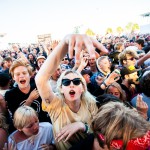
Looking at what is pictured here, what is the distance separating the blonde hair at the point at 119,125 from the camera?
4.11 ft

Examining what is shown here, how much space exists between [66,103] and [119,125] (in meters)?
0.75

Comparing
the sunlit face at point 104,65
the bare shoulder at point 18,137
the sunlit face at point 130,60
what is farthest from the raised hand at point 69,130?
the sunlit face at point 130,60

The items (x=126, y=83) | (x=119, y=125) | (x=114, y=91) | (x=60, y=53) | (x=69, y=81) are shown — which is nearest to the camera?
(x=119, y=125)

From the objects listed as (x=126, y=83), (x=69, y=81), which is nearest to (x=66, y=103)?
(x=69, y=81)

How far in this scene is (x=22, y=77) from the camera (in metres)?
2.64

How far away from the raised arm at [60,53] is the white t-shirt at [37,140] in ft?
1.11

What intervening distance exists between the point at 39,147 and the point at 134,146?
37.4 inches

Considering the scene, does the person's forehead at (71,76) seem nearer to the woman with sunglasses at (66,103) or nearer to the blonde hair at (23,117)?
the woman with sunglasses at (66,103)

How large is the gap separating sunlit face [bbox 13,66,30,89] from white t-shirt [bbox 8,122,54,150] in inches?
29.4

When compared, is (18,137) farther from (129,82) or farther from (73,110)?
(129,82)

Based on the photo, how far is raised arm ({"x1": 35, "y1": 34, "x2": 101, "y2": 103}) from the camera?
1223 millimetres

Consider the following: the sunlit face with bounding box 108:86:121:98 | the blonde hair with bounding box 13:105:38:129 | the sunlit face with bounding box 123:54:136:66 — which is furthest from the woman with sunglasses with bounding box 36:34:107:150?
the sunlit face with bounding box 123:54:136:66

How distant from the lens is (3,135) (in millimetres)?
1968

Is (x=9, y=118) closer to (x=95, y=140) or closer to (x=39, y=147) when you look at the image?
(x=39, y=147)
